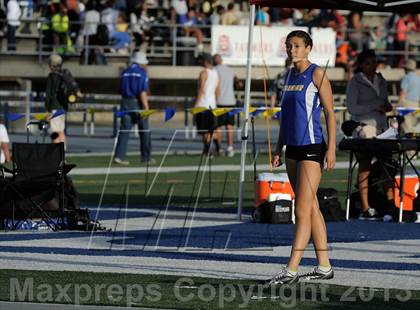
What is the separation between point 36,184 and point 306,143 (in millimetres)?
4365

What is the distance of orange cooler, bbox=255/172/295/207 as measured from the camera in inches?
598

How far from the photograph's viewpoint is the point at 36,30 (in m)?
38.9

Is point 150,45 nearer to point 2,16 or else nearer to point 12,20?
point 12,20

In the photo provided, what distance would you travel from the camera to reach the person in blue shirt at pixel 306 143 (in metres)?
10.5

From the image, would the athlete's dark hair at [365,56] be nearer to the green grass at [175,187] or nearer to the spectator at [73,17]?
the green grass at [175,187]

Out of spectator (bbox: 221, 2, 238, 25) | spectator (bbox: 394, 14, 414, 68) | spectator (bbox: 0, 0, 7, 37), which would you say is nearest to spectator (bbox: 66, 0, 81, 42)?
spectator (bbox: 0, 0, 7, 37)

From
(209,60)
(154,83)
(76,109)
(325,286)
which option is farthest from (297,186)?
(154,83)

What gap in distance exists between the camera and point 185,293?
982 cm

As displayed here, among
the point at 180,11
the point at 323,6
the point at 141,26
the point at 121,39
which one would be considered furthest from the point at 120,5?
the point at 323,6

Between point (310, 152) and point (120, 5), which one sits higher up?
point (310, 152)

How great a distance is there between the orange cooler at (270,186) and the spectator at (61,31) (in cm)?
2287

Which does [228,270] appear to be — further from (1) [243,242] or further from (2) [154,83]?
(2) [154,83]

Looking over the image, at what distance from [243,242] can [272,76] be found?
24.4m

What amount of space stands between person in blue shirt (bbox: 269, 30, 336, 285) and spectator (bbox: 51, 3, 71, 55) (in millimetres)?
27312
